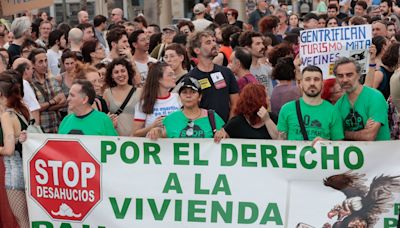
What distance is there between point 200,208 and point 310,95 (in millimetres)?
1255

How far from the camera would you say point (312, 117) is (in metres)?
7.58

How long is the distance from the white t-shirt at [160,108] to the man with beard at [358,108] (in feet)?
4.91

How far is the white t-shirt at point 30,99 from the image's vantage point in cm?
963

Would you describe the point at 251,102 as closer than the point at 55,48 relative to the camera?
Yes

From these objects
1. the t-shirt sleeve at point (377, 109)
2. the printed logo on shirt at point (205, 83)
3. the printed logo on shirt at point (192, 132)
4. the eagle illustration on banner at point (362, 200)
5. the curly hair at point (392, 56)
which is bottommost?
the eagle illustration on banner at point (362, 200)

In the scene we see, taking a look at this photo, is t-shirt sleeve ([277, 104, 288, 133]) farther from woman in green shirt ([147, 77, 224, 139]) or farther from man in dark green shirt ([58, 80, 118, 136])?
man in dark green shirt ([58, 80, 118, 136])

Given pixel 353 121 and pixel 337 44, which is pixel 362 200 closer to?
pixel 353 121

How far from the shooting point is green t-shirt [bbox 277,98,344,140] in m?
7.57

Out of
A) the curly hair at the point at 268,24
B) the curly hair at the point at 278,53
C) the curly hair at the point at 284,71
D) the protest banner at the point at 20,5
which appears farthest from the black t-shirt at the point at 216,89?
the curly hair at the point at 268,24

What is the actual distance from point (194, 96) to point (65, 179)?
1.27m

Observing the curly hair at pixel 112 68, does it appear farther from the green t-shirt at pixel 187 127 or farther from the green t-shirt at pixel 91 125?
the green t-shirt at pixel 187 127

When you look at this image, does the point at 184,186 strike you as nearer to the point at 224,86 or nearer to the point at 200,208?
the point at 200,208

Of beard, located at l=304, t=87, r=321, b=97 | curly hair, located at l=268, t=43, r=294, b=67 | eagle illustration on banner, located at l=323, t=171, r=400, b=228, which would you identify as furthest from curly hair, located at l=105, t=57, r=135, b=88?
eagle illustration on banner, located at l=323, t=171, r=400, b=228

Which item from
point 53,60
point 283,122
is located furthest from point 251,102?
point 53,60
